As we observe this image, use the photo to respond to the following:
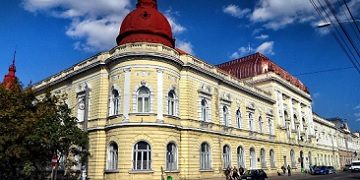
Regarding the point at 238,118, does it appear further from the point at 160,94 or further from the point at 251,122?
the point at 160,94

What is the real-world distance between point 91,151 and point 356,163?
163ft

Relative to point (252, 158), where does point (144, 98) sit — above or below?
above

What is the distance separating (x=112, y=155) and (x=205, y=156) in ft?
32.6

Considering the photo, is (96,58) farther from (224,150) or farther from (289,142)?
(289,142)

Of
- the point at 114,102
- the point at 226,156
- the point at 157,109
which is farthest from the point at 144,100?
the point at 226,156

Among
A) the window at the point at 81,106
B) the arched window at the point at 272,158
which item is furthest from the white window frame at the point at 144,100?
the arched window at the point at 272,158

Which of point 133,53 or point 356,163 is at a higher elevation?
point 133,53

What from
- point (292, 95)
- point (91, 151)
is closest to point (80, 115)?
point (91, 151)

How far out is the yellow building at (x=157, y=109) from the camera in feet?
92.8

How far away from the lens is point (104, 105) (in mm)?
31672

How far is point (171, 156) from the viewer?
98.5 ft

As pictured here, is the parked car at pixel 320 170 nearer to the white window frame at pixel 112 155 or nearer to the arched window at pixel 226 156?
the arched window at pixel 226 156

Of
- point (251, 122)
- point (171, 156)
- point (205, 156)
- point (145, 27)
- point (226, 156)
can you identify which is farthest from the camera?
point (251, 122)

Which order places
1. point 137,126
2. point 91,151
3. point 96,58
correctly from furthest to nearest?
point 96,58 < point 91,151 < point 137,126
